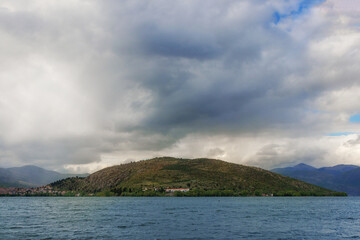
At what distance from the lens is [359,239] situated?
70.9m

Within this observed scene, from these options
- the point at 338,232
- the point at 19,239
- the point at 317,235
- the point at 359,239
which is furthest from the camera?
the point at 338,232

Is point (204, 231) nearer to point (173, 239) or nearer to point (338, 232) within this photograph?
point (173, 239)

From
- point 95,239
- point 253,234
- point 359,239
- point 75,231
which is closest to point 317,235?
point 359,239

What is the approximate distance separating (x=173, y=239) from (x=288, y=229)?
36.3 m

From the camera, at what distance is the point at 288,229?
278ft

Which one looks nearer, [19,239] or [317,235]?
[19,239]

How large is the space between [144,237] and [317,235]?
42.2 metres

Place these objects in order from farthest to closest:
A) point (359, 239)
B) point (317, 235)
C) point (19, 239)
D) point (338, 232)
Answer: point (338, 232) < point (317, 235) < point (359, 239) < point (19, 239)

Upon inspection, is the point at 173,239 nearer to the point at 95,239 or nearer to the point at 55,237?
the point at 95,239

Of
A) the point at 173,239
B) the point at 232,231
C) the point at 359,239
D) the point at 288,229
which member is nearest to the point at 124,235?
the point at 173,239

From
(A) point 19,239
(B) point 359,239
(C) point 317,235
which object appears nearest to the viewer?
(A) point 19,239

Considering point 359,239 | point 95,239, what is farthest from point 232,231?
point 95,239

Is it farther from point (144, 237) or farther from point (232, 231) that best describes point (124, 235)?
point (232, 231)

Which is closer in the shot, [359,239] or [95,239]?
[95,239]
